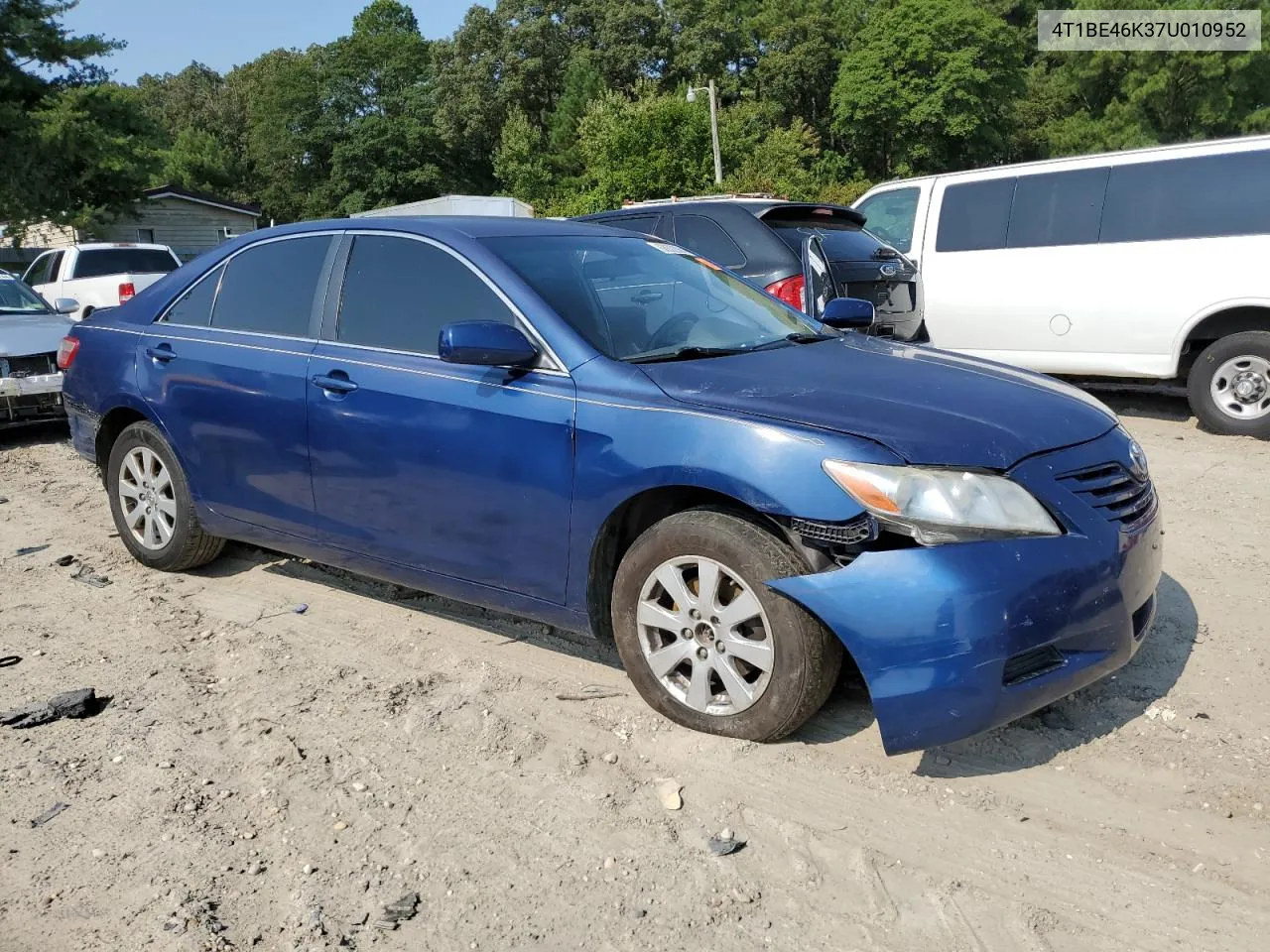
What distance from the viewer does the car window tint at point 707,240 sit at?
780cm

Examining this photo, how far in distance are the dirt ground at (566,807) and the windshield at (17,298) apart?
6889 millimetres

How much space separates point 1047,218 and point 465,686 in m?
6.94

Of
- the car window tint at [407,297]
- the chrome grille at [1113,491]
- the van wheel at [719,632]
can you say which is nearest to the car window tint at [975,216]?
the chrome grille at [1113,491]

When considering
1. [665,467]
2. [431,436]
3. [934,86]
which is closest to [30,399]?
[431,436]

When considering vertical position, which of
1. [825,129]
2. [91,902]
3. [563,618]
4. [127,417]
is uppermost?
[825,129]

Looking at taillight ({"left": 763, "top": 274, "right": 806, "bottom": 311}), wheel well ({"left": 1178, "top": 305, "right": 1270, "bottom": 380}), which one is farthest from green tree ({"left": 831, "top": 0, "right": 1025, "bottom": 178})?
taillight ({"left": 763, "top": 274, "right": 806, "bottom": 311})

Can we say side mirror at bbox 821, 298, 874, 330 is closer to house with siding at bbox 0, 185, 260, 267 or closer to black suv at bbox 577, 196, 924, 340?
black suv at bbox 577, 196, 924, 340

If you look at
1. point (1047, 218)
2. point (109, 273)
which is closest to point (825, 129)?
point (109, 273)

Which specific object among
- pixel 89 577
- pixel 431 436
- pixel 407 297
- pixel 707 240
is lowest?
pixel 89 577

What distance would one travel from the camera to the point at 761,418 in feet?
10.4

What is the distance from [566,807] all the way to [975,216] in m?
7.62

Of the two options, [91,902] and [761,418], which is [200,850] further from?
[761,418]

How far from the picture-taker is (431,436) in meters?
3.83

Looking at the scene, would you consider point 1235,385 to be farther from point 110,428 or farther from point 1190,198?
point 110,428
